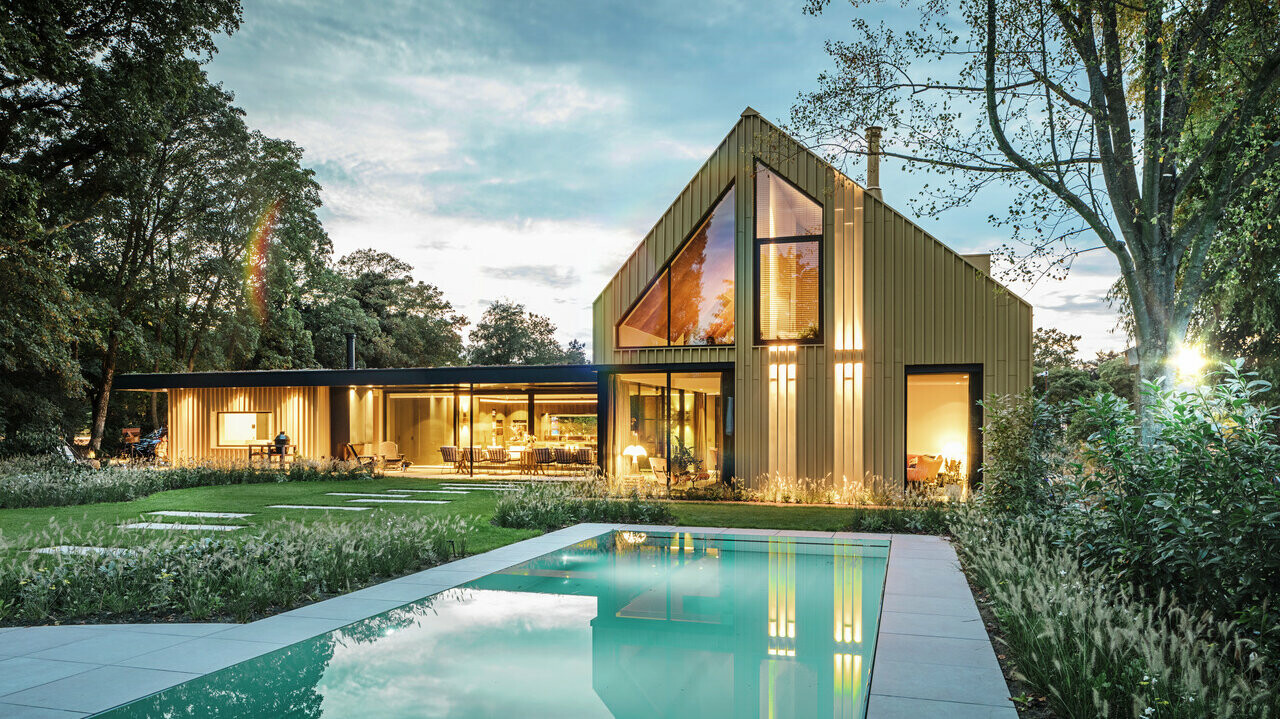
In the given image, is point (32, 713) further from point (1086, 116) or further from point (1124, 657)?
point (1086, 116)

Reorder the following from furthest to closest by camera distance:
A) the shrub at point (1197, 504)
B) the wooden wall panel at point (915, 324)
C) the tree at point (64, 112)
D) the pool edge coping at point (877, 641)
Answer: the tree at point (64, 112) < the wooden wall panel at point (915, 324) < the pool edge coping at point (877, 641) < the shrub at point (1197, 504)

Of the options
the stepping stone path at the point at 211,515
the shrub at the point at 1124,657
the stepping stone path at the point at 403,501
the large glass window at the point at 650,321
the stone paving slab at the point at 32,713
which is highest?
the large glass window at the point at 650,321

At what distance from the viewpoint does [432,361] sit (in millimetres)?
43438

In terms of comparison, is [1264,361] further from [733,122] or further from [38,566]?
[38,566]

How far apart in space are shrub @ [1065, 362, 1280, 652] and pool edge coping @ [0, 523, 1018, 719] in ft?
3.49

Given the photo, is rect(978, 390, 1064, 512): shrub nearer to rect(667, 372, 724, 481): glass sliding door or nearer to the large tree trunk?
rect(667, 372, 724, 481): glass sliding door

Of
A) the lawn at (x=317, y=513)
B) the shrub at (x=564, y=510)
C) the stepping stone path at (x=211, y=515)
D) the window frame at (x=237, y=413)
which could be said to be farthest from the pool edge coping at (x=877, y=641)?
the window frame at (x=237, y=413)

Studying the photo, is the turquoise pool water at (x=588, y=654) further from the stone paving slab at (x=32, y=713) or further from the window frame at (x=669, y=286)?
the window frame at (x=669, y=286)

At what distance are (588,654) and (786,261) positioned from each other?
1032 centimetres

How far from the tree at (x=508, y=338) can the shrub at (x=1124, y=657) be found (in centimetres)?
4539

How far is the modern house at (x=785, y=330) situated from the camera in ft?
43.6

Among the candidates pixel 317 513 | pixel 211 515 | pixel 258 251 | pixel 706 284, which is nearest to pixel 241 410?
pixel 258 251

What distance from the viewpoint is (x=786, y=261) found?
14227mm

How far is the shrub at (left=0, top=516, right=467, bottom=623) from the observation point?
574 cm
